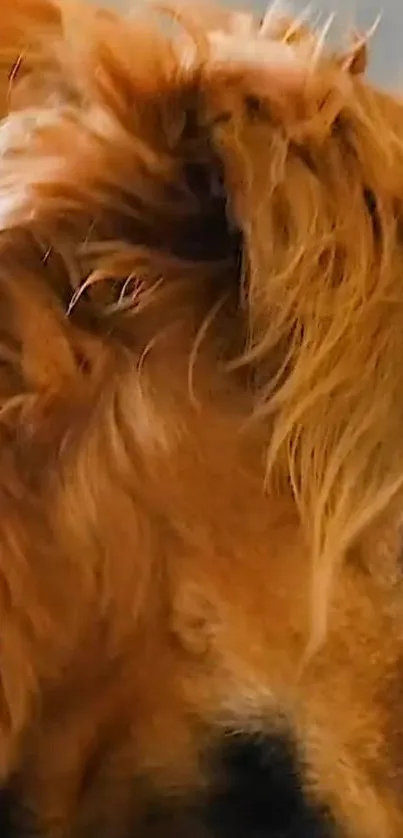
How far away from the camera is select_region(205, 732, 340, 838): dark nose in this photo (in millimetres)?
663

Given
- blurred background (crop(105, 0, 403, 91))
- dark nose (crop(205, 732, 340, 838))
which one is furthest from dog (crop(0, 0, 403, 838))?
blurred background (crop(105, 0, 403, 91))

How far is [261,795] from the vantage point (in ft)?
2.22

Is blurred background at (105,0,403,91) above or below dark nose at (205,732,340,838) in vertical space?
above

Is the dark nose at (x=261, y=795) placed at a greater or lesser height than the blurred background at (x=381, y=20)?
lesser

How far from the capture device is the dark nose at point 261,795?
2.18 feet

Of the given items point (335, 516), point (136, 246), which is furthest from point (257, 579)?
point (136, 246)

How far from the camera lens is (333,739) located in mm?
649

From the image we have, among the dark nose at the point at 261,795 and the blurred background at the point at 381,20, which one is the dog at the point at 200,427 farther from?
the blurred background at the point at 381,20

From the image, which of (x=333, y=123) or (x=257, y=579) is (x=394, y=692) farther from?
(x=333, y=123)

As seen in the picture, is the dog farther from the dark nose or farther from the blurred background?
the blurred background

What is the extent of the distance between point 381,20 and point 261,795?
1.98ft

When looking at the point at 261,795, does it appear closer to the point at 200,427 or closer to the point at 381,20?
the point at 200,427

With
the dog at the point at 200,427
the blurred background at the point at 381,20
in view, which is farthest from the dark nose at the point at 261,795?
the blurred background at the point at 381,20

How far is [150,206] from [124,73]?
55 millimetres
